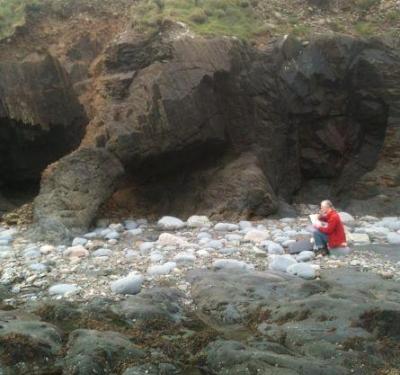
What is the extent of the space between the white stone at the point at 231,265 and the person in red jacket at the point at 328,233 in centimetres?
147

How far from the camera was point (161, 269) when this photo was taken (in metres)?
9.36

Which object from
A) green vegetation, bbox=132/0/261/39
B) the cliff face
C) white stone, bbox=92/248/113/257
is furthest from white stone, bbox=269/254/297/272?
green vegetation, bbox=132/0/261/39

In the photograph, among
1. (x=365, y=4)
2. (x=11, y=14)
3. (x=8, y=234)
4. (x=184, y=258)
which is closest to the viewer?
(x=184, y=258)

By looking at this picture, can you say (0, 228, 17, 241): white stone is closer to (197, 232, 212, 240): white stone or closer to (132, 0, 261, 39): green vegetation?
(197, 232, 212, 240): white stone

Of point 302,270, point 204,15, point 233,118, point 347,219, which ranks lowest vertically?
point 347,219

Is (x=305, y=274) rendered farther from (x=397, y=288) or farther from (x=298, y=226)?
(x=298, y=226)

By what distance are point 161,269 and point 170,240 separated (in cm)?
198

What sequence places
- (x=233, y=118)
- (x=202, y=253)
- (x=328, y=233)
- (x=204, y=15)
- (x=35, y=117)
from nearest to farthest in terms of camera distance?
(x=202, y=253), (x=328, y=233), (x=233, y=118), (x=35, y=117), (x=204, y=15)

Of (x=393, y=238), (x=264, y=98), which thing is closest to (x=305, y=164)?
(x=264, y=98)

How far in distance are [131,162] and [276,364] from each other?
874cm

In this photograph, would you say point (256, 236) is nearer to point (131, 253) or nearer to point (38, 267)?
point (131, 253)

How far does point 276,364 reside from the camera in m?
5.98

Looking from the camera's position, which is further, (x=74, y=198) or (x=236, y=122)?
(x=236, y=122)

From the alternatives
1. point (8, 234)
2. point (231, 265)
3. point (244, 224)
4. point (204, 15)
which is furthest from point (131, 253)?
point (204, 15)
